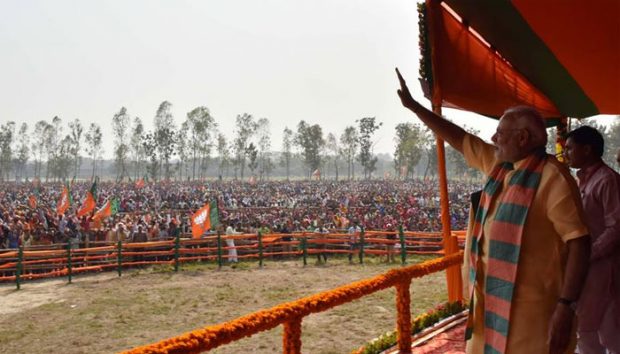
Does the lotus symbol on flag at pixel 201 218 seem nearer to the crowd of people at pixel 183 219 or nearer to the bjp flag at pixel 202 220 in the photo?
the bjp flag at pixel 202 220

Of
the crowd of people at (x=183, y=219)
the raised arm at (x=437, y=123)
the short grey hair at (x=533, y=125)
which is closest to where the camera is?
the short grey hair at (x=533, y=125)

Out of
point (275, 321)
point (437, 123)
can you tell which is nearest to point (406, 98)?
point (437, 123)

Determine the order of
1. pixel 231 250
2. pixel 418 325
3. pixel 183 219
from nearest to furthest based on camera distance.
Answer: pixel 418 325 < pixel 231 250 < pixel 183 219

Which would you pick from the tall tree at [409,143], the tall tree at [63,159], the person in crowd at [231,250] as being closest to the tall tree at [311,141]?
the tall tree at [409,143]

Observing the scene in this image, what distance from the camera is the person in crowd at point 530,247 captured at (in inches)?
77.1

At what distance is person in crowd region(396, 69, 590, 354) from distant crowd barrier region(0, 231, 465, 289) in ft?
37.6

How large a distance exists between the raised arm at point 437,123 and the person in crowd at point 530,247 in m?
Result: 0.37

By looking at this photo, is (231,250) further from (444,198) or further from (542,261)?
(542,261)

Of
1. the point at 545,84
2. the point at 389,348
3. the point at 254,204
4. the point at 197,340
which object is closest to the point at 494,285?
the point at 197,340

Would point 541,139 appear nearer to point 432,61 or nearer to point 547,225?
point 547,225

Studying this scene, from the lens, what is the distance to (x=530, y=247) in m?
2.06

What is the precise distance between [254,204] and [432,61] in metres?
30.2

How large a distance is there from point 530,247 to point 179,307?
9357 millimetres

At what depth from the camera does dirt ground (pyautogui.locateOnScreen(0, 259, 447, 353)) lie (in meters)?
7.93
